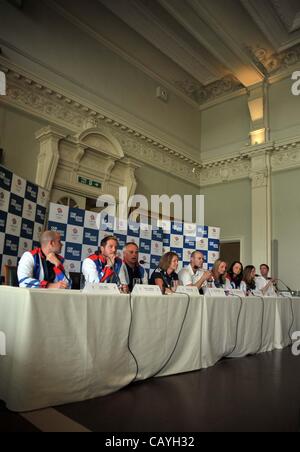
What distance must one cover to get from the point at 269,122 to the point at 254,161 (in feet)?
3.01

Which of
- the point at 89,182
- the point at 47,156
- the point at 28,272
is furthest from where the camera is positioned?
the point at 89,182

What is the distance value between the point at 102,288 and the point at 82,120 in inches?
174

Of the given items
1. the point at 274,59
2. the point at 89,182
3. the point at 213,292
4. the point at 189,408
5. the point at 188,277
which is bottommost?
the point at 189,408

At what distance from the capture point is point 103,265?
8.95ft

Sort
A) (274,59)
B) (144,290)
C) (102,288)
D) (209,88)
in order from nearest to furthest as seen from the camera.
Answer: (102,288) → (144,290) → (274,59) → (209,88)

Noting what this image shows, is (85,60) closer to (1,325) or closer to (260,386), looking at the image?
(1,325)

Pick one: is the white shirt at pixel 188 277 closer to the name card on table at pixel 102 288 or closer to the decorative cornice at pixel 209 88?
the name card on table at pixel 102 288

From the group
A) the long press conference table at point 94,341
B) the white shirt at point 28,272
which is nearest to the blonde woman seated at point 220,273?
the long press conference table at point 94,341

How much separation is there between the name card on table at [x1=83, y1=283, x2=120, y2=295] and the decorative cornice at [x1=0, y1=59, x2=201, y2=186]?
382cm

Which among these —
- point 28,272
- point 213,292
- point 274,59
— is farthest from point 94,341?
point 274,59

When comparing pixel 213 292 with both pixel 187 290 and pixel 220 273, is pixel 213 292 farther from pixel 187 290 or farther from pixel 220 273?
pixel 220 273

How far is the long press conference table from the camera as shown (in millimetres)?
1556

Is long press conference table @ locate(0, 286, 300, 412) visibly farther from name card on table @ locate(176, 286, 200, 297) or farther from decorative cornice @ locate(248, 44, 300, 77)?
decorative cornice @ locate(248, 44, 300, 77)

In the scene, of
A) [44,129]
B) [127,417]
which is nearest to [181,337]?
[127,417]
